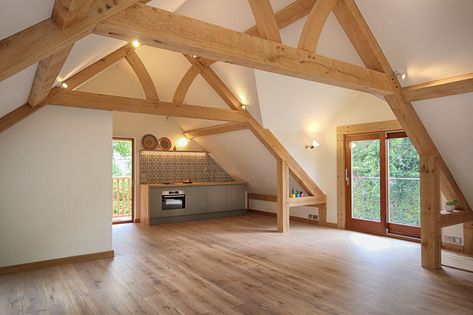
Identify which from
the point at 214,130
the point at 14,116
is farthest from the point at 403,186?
the point at 14,116

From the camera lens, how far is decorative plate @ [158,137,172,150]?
8156 millimetres

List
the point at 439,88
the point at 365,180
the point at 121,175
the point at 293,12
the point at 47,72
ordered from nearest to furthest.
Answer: the point at 47,72
the point at 439,88
the point at 293,12
the point at 365,180
the point at 121,175

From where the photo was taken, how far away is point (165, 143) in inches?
324

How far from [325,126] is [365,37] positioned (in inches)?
123

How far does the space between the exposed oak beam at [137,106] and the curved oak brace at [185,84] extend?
0.21 m

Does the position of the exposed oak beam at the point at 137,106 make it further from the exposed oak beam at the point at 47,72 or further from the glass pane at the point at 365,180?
the glass pane at the point at 365,180

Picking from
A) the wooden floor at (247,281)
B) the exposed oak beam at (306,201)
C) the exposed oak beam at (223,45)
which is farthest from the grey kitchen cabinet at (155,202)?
the exposed oak beam at (223,45)

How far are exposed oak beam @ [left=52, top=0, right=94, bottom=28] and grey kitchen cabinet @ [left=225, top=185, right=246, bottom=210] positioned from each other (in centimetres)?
675

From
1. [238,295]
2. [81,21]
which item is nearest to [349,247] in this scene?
[238,295]

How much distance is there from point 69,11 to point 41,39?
27cm

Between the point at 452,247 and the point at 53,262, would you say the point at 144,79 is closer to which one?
the point at 53,262

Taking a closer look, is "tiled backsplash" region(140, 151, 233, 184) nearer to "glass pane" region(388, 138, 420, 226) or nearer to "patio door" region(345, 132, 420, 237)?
"patio door" region(345, 132, 420, 237)

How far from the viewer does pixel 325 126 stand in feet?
22.6

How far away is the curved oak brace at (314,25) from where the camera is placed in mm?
3232
